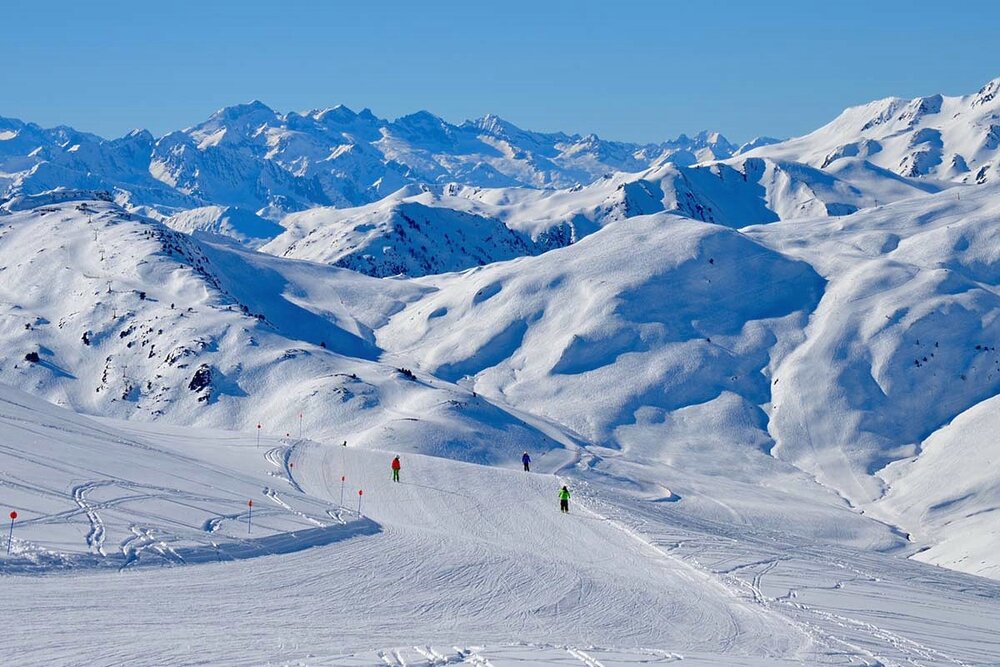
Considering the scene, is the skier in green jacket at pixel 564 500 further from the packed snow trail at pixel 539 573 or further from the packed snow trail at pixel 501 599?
the packed snow trail at pixel 501 599

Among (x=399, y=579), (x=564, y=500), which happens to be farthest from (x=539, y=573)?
(x=564, y=500)

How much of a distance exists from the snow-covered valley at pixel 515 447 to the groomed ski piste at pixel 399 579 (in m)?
0.14

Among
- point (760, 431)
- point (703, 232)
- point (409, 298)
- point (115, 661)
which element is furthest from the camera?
point (409, 298)

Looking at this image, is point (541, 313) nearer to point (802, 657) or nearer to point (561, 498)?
point (561, 498)

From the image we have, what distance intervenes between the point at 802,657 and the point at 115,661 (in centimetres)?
1570

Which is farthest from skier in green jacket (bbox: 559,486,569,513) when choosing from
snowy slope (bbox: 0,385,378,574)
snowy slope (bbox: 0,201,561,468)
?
snowy slope (bbox: 0,201,561,468)

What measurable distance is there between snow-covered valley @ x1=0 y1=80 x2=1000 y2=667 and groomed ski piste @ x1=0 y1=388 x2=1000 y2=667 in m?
0.14

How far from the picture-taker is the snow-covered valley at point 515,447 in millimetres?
26781

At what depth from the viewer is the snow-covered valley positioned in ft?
87.9

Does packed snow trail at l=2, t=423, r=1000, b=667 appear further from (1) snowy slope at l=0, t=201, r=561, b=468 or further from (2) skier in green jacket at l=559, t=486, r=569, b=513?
(1) snowy slope at l=0, t=201, r=561, b=468

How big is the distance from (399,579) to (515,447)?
2134 inches

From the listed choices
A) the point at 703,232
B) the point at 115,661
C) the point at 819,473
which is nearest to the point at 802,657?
Result: the point at 115,661

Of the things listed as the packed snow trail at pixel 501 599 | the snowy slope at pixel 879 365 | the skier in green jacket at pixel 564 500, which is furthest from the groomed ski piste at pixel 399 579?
the snowy slope at pixel 879 365

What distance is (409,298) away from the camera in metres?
157
